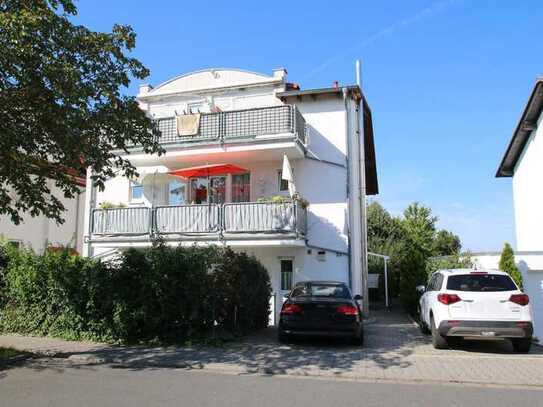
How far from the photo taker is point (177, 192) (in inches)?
816

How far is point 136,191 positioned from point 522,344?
15.6 m

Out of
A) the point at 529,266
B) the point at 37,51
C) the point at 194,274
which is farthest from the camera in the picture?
the point at 529,266

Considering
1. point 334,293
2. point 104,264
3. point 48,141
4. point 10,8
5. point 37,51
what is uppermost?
point 10,8

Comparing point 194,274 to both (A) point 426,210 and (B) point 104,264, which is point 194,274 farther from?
(A) point 426,210

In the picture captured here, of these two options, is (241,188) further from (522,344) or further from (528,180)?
(528,180)

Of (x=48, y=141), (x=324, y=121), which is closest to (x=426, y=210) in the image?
(x=324, y=121)

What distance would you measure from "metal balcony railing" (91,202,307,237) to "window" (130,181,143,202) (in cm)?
236

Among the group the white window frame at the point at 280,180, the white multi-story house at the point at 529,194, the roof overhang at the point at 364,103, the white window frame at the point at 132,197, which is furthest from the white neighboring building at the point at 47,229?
the white multi-story house at the point at 529,194

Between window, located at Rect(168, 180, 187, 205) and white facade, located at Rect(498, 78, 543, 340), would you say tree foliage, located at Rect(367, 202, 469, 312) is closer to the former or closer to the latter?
white facade, located at Rect(498, 78, 543, 340)

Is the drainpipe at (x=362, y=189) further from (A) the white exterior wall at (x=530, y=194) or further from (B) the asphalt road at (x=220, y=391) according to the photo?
(B) the asphalt road at (x=220, y=391)

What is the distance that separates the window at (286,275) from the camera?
61.7 ft

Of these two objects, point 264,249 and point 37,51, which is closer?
point 37,51

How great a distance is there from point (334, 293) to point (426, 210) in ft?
131

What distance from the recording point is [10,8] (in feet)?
30.6
